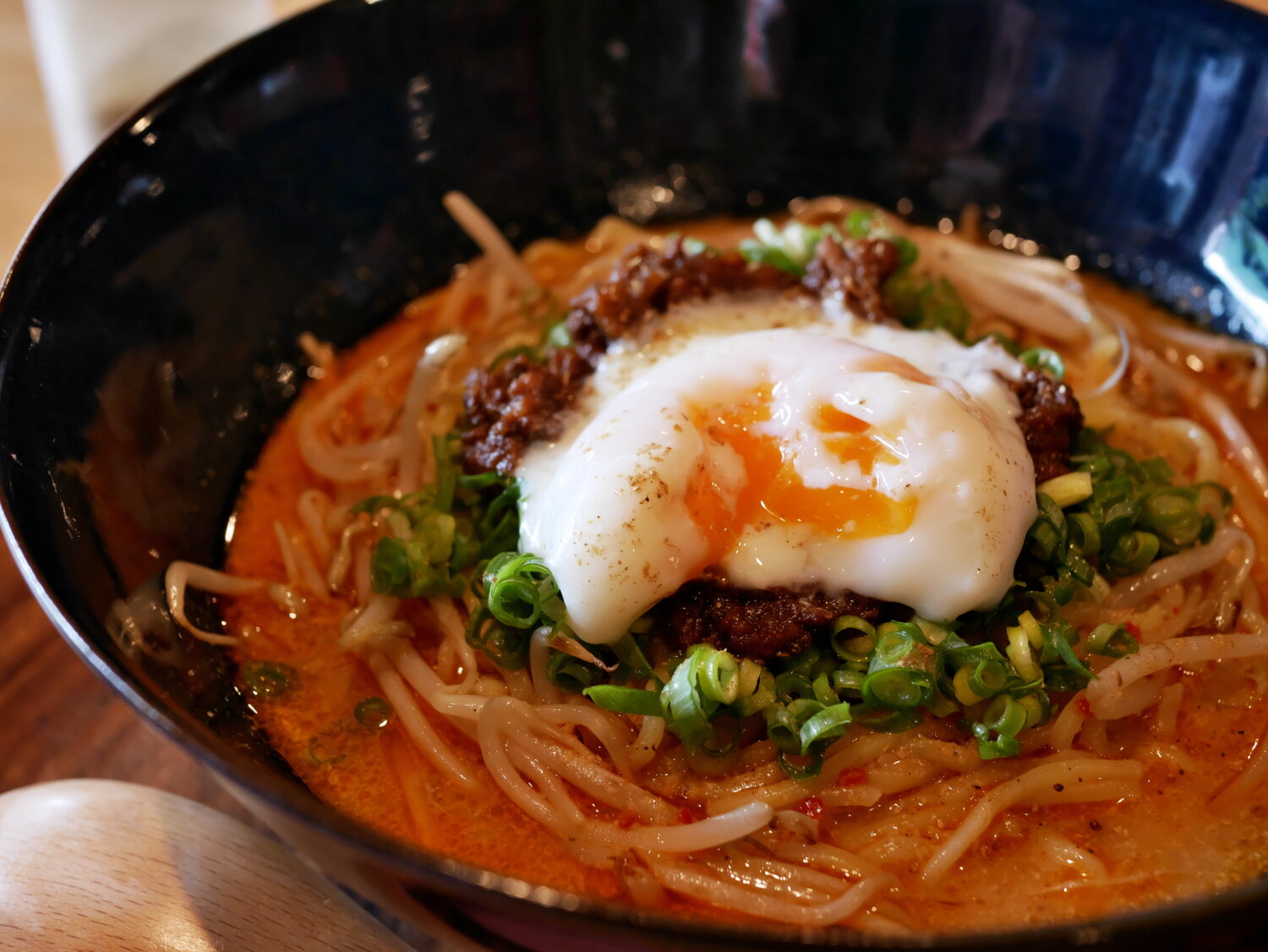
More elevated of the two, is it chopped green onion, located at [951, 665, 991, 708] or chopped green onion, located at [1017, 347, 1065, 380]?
chopped green onion, located at [1017, 347, 1065, 380]

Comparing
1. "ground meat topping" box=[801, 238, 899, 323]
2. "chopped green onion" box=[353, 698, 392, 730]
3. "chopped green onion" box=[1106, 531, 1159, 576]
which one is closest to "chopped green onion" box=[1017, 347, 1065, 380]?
"ground meat topping" box=[801, 238, 899, 323]

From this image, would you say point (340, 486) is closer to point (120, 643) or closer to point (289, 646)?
point (289, 646)

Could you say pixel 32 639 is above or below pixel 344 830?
below

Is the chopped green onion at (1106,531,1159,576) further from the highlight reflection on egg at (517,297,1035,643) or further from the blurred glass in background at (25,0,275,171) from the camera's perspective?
the blurred glass in background at (25,0,275,171)

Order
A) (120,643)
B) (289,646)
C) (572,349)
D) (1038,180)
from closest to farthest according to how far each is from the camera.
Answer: (120,643)
(289,646)
(572,349)
(1038,180)

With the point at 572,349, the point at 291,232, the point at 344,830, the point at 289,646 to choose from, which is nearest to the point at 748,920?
the point at 344,830

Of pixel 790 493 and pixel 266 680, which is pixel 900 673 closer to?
pixel 790 493

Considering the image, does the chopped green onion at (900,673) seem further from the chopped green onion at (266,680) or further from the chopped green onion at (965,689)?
the chopped green onion at (266,680)
